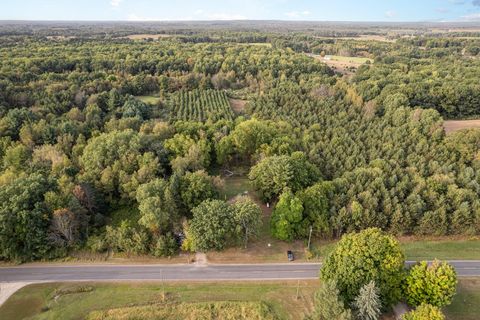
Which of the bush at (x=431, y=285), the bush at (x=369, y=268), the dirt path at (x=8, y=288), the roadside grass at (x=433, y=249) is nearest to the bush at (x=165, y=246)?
the dirt path at (x=8, y=288)

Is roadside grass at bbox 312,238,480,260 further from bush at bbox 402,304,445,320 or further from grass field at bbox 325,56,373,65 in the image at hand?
grass field at bbox 325,56,373,65

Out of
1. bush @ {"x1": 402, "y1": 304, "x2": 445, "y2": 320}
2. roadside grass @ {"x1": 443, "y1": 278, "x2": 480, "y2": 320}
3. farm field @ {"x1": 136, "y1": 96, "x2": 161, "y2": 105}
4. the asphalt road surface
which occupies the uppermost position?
farm field @ {"x1": 136, "y1": 96, "x2": 161, "y2": 105}

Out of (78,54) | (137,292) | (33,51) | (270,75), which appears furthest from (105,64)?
(137,292)

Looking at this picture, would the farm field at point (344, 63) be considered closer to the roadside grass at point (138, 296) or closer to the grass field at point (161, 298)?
the grass field at point (161, 298)

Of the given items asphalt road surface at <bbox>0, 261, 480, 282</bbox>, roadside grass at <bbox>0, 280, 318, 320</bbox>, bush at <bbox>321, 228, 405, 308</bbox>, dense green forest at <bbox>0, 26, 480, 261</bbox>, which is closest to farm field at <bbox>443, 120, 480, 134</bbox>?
dense green forest at <bbox>0, 26, 480, 261</bbox>

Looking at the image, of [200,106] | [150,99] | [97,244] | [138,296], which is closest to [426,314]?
[138,296]
